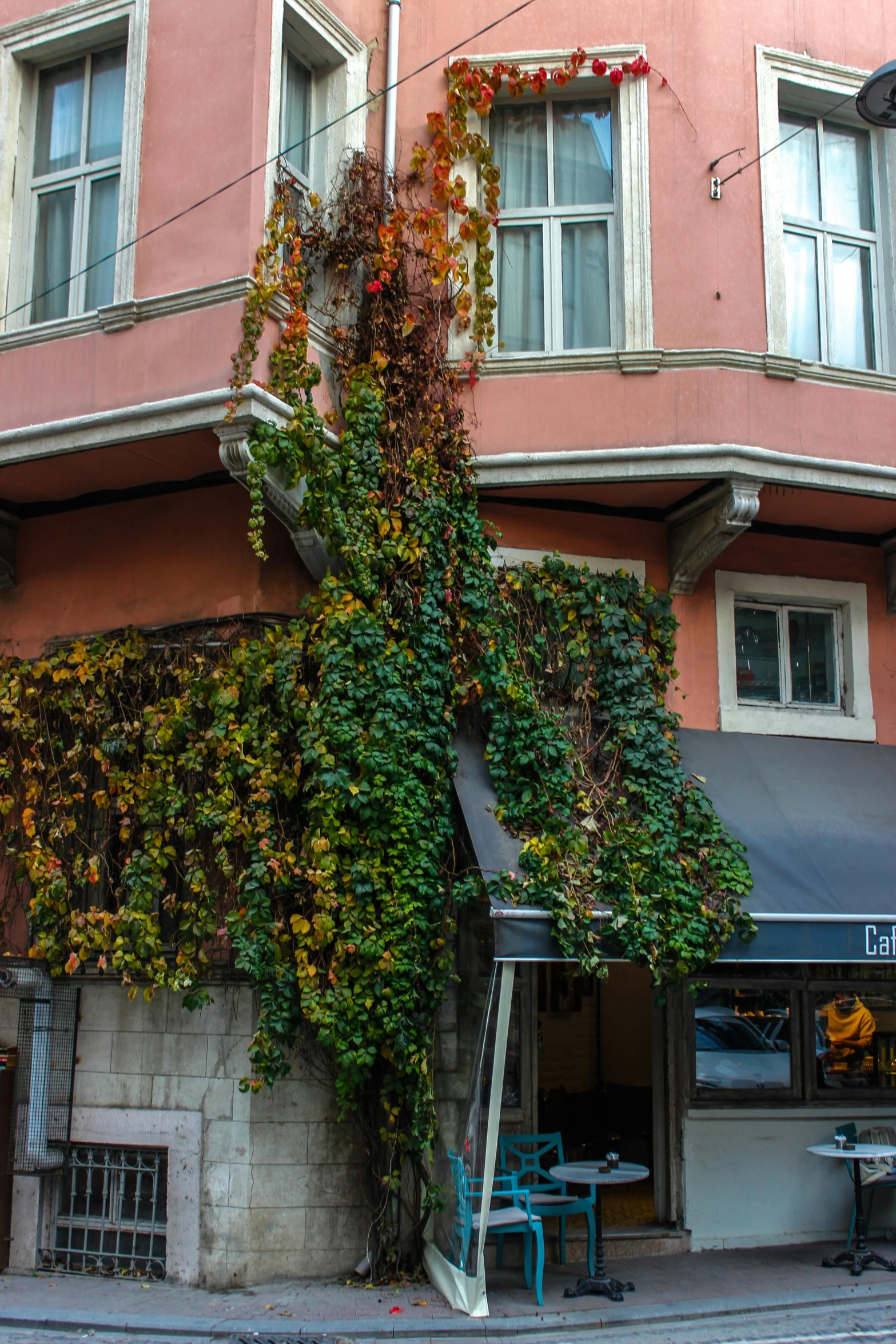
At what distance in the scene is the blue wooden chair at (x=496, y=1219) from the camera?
287 inches

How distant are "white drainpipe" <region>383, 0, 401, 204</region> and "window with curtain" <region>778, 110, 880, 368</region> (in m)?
3.09

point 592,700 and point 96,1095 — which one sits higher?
point 592,700

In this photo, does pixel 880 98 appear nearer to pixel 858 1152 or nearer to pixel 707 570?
pixel 707 570

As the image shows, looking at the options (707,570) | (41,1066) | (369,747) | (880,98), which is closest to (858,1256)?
(369,747)

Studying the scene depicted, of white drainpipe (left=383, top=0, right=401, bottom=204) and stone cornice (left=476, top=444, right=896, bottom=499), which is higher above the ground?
white drainpipe (left=383, top=0, right=401, bottom=204)

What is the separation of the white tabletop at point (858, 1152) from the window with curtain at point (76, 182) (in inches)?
319

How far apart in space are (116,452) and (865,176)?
6576 millimetres

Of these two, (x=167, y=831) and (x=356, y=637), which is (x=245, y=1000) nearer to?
(x=167, y=831)

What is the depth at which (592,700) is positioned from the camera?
28.7ft

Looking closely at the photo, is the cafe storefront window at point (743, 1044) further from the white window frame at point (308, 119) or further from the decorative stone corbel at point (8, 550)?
the white window frame at point (308, 119)

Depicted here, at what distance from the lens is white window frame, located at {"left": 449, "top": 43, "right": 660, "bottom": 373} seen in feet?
29.2

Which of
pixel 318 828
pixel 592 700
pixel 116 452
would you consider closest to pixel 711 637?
pixel 592 700

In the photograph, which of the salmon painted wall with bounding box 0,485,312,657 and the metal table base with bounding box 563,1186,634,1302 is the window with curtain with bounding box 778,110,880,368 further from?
the metal table base with bounding box 563,1186,634,1302

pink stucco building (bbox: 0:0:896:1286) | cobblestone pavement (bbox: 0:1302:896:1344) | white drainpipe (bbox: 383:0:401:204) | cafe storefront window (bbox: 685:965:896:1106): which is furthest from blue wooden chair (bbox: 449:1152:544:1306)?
white drainpipe (bbox: 383:0:401:204)
